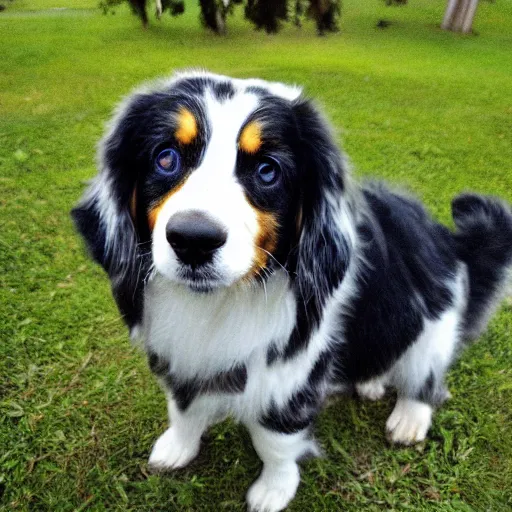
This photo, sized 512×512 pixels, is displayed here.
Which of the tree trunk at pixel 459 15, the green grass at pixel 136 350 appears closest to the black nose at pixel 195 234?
the green grass at pixel 136 350

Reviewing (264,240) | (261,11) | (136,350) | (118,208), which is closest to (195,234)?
(264,240)

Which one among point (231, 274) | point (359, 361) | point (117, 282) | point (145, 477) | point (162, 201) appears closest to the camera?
point (231, 274)

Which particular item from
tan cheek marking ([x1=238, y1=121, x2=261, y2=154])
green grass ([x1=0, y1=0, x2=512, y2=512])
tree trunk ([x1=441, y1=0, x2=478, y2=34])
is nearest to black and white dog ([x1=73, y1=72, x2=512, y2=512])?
tan cheek marking ([x1=238, y1=121, x2=261, y2=154])

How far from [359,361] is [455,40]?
25.0 ft

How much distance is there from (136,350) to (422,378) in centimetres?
144

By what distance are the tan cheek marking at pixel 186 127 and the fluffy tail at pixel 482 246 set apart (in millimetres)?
1409

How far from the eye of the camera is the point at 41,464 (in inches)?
87.3

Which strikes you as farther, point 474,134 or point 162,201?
point 474,134

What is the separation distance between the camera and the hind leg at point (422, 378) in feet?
7.05

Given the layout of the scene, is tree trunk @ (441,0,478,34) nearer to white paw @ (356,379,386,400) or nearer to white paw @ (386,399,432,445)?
white paw @ (356,379,386,400)

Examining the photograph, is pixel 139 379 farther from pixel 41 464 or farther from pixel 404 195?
pixel 404 195

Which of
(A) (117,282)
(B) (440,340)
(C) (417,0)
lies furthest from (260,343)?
(C) (417,0)

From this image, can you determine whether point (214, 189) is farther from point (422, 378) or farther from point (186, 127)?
point (422, 378)

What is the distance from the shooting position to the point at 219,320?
163cm
